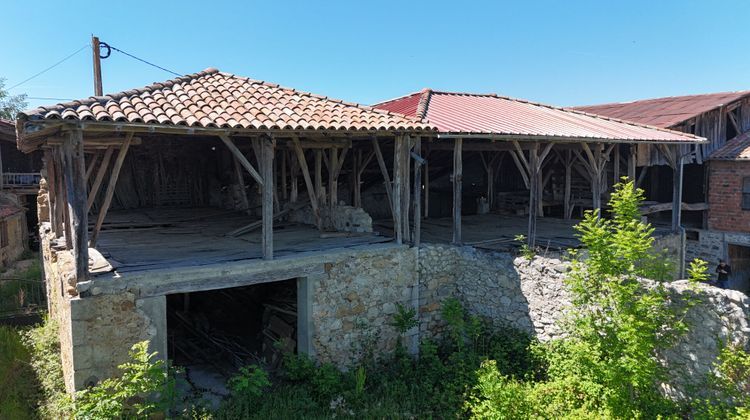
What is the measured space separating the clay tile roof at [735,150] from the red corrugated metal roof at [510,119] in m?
2.70

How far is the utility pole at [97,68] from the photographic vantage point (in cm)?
1603

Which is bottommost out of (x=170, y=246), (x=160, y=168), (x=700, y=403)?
(x=700, y=403)

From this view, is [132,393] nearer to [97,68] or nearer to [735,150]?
[97,68]

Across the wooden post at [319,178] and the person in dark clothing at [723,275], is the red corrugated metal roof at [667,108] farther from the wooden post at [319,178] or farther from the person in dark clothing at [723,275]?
the wooden post at [319,178]

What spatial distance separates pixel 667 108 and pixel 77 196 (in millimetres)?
17753

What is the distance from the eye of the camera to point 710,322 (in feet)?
20.4

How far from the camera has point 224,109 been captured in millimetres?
7441

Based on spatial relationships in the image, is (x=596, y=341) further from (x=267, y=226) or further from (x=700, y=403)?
(x=267, y=226)

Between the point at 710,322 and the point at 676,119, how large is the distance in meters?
11.0

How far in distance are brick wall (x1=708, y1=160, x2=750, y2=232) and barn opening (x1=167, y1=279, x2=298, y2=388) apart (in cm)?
1341

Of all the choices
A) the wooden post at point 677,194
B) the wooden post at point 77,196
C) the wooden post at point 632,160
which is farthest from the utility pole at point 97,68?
the wooden post at point 677,194

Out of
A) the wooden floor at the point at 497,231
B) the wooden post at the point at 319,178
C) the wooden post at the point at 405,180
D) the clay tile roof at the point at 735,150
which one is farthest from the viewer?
the clay tile roof at the point at 735,150

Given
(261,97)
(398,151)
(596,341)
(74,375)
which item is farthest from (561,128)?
(74,375)

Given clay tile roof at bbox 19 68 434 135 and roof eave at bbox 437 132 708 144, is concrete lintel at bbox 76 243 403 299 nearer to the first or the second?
clay tile roof at bbox 19 68 434 135
